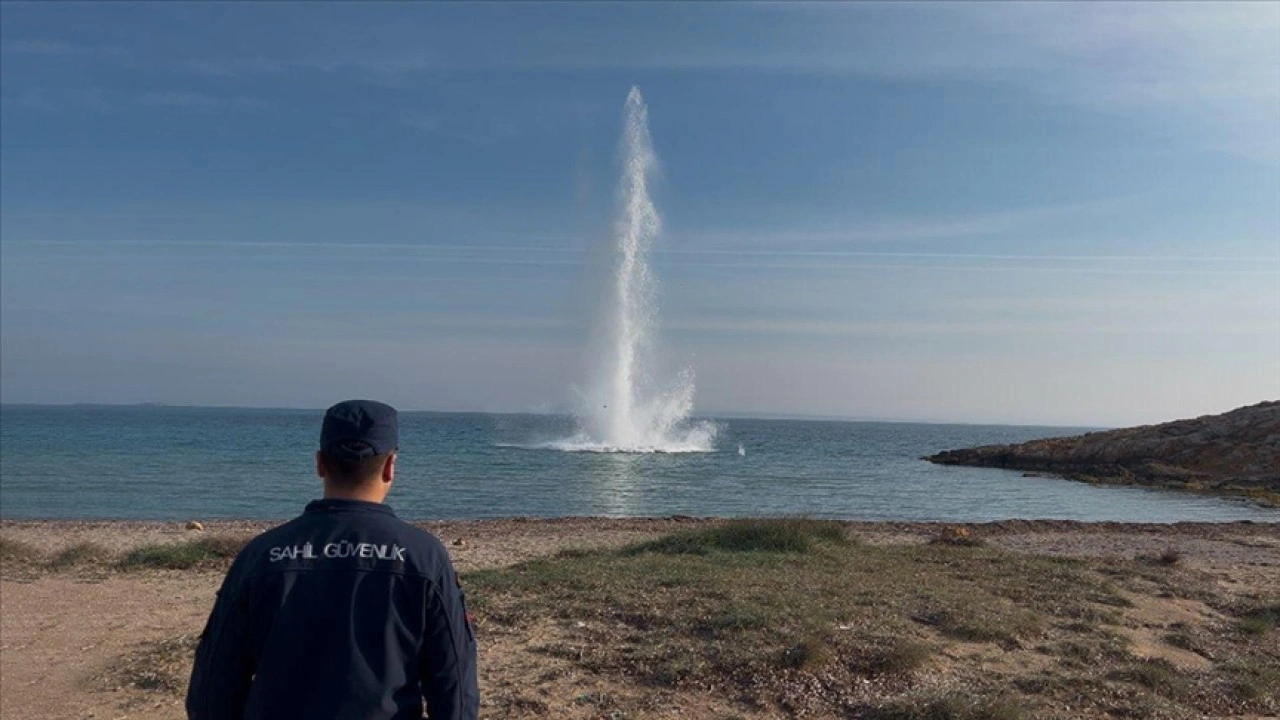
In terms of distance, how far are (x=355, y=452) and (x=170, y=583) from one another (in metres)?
11.7

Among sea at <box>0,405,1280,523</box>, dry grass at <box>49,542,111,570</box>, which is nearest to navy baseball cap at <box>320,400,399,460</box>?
dry grass at <box>49,542,111,570</box>

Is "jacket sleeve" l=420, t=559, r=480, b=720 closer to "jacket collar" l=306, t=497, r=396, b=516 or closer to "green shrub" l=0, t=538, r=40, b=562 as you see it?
"jacket collar" l=306, t=497, r=396, b=516

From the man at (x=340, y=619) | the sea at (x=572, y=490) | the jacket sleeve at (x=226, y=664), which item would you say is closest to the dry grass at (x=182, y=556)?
the sea at (x=572, y=490)

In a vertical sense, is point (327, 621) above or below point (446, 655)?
above

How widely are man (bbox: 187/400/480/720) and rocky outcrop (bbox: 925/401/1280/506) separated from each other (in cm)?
4020

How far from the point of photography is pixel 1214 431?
53.9 m

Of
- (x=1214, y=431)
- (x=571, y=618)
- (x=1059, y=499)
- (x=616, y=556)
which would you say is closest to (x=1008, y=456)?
(x=1214, y=431)

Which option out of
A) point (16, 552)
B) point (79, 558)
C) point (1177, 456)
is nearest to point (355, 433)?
point (79, 558)

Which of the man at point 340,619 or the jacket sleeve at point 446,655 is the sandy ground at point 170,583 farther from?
the man at point 340,619

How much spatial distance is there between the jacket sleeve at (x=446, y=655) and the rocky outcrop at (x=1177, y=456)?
40.1 m

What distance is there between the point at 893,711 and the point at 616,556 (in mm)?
7967

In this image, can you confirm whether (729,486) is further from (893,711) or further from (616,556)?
(893,711)

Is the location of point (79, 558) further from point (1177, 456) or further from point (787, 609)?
point (1177, 456)

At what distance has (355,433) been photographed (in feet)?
10.6
